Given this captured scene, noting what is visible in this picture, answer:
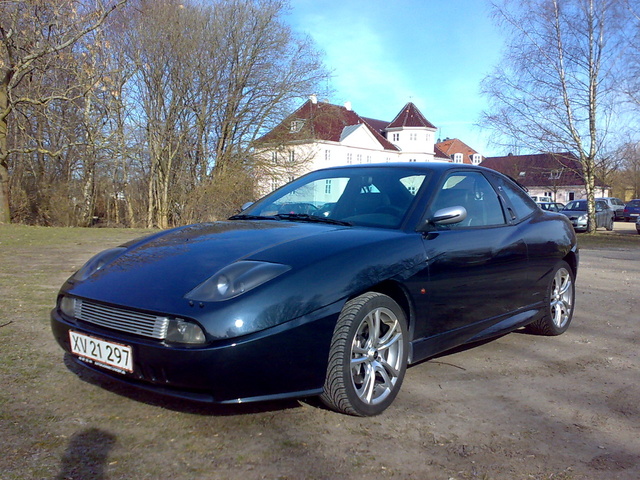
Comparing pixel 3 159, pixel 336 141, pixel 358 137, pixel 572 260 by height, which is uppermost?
pixel 358 137

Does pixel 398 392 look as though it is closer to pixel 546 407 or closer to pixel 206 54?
pixel 546 407

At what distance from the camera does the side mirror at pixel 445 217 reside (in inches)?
138

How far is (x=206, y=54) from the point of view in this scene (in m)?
25.7

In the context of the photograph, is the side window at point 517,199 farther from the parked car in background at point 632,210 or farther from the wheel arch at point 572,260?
the parked car in background at point 632,210

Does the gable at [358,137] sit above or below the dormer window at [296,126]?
above

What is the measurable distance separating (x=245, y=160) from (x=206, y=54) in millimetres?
5326

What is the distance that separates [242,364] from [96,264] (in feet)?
4.57

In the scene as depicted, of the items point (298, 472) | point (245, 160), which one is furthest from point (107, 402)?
point (245, 160)

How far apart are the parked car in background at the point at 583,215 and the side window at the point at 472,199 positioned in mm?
21283

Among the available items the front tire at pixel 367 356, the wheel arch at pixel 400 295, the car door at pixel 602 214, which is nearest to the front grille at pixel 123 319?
the front tire at pixel 367 356

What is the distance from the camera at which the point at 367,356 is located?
3008mm

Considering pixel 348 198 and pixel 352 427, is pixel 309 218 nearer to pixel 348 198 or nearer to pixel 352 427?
pixel 348 198

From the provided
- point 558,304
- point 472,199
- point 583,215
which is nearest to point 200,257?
point 472,199

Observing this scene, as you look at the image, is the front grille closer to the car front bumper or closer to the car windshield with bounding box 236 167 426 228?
the car front bumper
